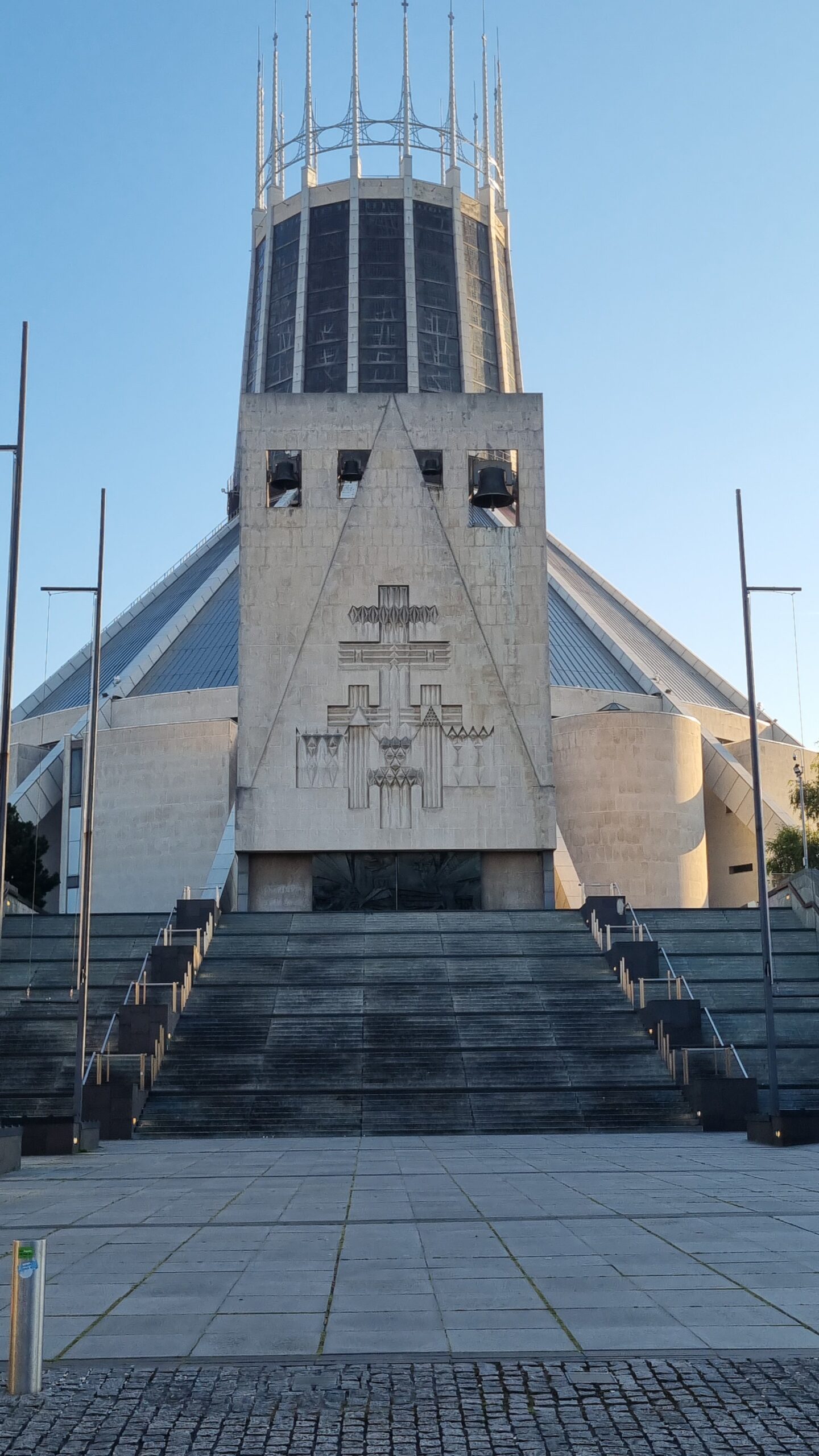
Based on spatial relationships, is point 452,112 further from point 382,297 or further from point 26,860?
point 26,860

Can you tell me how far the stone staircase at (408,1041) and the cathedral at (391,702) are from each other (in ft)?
13.3

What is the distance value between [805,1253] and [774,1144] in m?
8.13

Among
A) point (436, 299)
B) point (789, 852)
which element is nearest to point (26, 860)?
point (789, 852)

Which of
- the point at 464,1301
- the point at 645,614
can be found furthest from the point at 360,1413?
the point at 645,614

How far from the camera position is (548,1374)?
A: 16.7ft

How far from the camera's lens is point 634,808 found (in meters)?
38.3

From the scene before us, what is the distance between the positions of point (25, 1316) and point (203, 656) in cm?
4028

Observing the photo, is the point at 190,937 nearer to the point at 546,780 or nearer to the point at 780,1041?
the point at 546,780

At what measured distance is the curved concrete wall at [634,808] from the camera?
3794 centimetres

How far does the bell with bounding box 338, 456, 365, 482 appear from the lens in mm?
31641

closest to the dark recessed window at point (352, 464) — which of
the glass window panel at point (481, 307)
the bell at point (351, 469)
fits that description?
the bell at point (351, 469)

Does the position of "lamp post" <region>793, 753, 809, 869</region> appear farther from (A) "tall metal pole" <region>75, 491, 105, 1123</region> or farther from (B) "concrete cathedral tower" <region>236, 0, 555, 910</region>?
(A) "tall metal pole" <region>75, 491, 105, 1123</region>

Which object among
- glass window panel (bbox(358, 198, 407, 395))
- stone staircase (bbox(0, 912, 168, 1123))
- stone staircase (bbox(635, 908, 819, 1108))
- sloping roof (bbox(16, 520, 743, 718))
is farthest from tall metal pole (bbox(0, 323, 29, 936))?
glass window panel (bbox(358, 198, 407, 395))

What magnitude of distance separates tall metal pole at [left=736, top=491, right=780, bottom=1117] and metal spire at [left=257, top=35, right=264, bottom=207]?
168 feet
